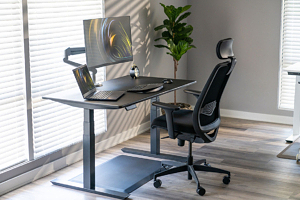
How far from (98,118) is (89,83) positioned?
1.06 metres

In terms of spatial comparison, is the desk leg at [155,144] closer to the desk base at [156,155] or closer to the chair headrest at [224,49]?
the desk base at [156,155]

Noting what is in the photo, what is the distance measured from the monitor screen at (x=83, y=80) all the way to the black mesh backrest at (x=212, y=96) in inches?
33.6

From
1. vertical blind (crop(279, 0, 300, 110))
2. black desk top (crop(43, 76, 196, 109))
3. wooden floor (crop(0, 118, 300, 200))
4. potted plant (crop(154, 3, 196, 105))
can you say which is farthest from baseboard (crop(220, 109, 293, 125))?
black desk top (crop(43, 76, 196, 109))

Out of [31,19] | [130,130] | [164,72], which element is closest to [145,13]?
[164,72]

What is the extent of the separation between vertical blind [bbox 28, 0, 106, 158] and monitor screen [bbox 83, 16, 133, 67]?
450 mm

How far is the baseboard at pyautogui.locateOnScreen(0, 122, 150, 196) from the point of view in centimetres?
330

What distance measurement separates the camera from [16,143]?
3.38m

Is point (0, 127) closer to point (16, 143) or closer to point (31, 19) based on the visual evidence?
point (16, 143)

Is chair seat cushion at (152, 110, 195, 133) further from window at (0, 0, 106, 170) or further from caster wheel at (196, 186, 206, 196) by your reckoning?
window at (0, 0, 106, 170)

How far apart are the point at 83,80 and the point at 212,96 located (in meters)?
1.00

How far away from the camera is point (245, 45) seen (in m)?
5.37

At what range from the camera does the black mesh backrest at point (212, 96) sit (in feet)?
9.66

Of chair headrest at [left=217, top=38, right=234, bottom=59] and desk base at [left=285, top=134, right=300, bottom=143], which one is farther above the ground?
chair headrest at [left=217, top=38, right=234, bottom=59]

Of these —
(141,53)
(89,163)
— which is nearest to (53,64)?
(89,163)
